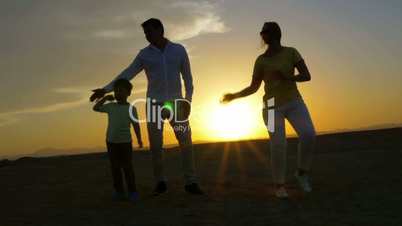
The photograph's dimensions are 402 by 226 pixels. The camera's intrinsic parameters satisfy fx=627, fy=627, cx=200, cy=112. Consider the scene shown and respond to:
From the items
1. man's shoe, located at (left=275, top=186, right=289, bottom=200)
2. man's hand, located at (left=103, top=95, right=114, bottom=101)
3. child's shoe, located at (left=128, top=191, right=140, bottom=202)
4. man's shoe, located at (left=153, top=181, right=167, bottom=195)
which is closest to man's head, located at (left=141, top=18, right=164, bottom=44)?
man's hand, located at (left=103, top=95, right=114, bottom=101)

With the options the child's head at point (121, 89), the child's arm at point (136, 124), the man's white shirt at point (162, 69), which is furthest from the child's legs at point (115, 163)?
the man's white shirt at point (162, 69)

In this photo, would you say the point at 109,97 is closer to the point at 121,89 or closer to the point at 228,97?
the point at 121,89

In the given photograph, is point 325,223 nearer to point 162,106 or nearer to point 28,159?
point 162,106

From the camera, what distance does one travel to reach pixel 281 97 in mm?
8203

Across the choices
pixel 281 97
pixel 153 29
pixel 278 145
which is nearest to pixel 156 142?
pixel 153 29

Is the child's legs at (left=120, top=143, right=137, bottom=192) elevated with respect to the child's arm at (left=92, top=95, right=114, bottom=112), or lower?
lower

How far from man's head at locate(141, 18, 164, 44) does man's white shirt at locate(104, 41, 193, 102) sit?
0.14 m

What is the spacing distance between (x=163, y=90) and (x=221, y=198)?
5.44 feet

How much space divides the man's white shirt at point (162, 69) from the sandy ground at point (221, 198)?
1.41m

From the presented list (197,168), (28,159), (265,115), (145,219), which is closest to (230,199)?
(265,115)

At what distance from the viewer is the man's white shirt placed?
850 cm

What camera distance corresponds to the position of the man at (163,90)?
8500mm

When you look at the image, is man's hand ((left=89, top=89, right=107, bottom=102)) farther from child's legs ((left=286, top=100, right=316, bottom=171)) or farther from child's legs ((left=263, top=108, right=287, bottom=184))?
child's legs ((left=286, top=100, right=316, bottom=171))

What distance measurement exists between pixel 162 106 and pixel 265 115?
4.60ft
